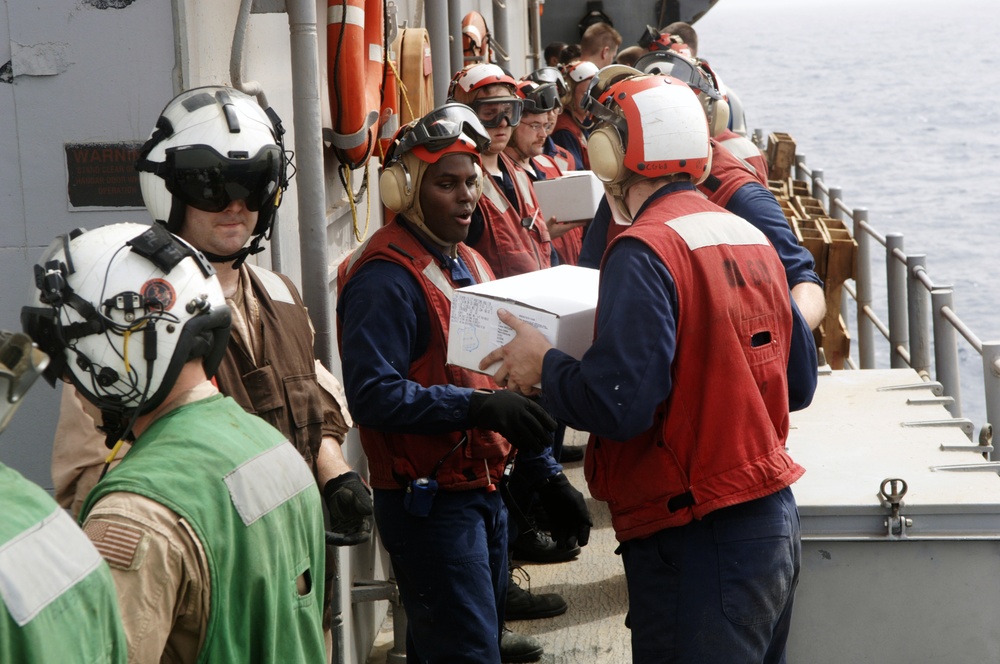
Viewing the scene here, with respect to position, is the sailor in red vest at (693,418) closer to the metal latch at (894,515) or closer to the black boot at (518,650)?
the metal latch at (894,515)

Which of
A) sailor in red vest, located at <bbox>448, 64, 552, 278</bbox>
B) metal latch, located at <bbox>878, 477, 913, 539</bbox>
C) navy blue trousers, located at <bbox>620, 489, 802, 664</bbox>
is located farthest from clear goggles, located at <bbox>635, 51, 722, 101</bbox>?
navy blue trousers, located at <bbox>620, 489, 802, 664</bbox>

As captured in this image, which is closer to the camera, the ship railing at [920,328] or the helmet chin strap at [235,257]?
the helmet chin strap at [235,257]

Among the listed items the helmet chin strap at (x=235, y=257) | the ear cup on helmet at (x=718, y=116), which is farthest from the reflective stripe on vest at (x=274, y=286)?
the ear cup on helmet at (x=718, y=116)

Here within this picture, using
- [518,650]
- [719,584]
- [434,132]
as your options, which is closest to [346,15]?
[434,132]

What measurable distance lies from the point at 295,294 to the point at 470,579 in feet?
3.50

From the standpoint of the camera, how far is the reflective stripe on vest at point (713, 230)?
3.20 m

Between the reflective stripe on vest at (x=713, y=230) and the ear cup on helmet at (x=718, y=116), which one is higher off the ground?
the ear cup on helmet at (x=718, y=116)

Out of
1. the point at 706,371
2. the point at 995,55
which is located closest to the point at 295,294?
the point at 706,371

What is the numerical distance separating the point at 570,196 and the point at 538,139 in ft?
2.35

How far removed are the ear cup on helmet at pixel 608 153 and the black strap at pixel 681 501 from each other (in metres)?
0.94

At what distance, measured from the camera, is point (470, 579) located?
3.71m

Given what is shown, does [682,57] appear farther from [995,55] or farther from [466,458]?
[995,55]

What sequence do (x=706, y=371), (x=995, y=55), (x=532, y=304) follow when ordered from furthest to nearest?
(x=995, y=55)
(x=532, y=304)
(x=706, y=371)

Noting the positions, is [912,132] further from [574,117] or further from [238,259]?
[238,259]
